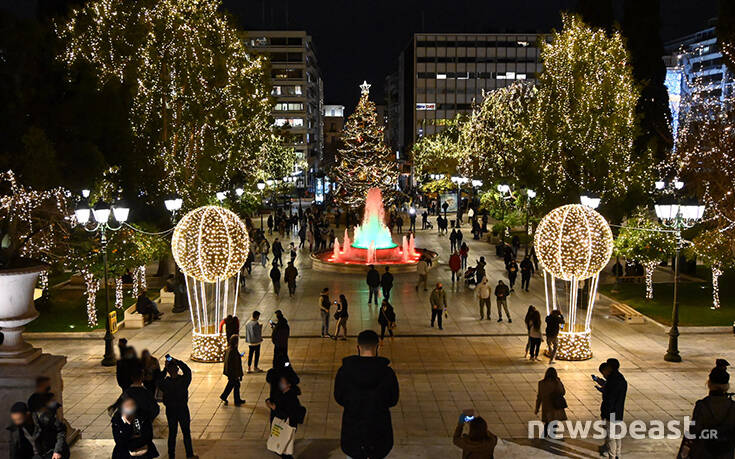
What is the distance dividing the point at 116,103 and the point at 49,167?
2841mm

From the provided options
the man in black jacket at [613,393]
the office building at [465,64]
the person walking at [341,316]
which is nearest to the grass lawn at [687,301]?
the person walking at [341,316]

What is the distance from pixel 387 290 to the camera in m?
20.6

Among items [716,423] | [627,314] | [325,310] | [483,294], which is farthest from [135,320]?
[716,423]

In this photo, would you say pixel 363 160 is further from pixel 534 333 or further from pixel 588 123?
pixel 534 333

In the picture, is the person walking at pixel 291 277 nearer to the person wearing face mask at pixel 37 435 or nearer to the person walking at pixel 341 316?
the person walking at pixel 341 316

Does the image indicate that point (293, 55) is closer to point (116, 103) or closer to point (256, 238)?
point (256, 238)

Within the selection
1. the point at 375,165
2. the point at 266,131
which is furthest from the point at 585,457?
the point at 375,165

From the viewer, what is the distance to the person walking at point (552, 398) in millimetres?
9844

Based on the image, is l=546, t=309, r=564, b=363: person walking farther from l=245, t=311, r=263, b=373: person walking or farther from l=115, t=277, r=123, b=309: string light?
l=115, t=277, r=123, b=309: string light

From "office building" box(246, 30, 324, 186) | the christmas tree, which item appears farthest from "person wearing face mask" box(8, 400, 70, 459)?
"office building" box(246, 30, 324, 186)

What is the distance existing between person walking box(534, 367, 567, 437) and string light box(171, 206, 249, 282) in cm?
779

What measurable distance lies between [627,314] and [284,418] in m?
13.6

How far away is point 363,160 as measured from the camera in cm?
5084

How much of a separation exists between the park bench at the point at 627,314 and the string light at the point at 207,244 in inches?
440
